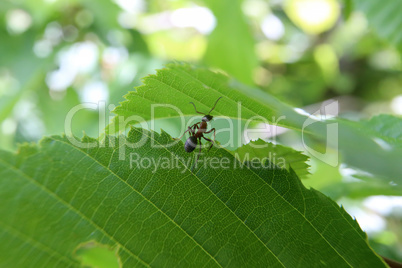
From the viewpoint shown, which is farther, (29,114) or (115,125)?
(29,114)

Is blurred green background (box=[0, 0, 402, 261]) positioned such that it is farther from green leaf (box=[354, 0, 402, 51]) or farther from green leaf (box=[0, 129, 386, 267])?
green leaf (box=[0, 129, 386, 267])

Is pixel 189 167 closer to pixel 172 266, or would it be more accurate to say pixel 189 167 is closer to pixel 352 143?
pixel 172 266

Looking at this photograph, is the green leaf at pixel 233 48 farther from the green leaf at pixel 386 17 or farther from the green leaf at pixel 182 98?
→ the green leaf at pixel 182 98

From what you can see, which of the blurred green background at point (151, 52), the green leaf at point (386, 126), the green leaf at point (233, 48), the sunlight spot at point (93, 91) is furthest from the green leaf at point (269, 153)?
the sunlight spot at point (93, 91)

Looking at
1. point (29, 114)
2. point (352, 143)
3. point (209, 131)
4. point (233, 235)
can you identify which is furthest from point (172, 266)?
point (29, 114)

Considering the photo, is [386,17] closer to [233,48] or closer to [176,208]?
[233,48]
